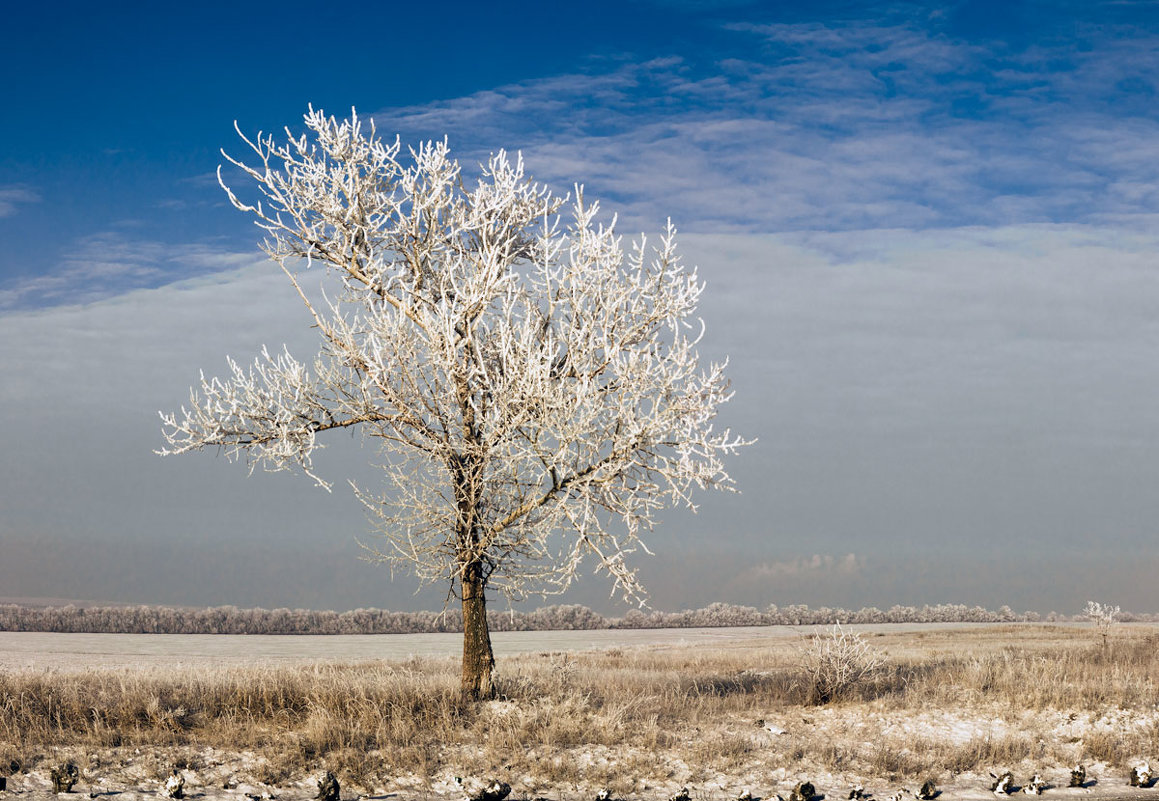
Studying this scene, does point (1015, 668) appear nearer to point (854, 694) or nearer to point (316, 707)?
point (854, 694)

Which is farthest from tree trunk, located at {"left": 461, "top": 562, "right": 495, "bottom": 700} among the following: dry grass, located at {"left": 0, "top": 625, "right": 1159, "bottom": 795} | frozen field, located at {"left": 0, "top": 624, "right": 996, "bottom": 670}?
frozen field, located at {"left": 0, "top": 624, "right": 996, "bottom": 670}

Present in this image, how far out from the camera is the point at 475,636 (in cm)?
1436

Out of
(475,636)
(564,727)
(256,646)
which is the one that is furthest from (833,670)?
(256,646)

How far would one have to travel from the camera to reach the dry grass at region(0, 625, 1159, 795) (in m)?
11.3

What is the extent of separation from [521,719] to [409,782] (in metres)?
2.30

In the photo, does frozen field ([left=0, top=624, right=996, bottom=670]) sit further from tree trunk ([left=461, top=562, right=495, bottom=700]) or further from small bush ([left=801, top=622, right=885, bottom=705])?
small bush ([left=801, top=622, right=885, bottom=705])

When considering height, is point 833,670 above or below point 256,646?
above

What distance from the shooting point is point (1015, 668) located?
62.3 ft

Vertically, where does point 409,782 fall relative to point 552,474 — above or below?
below

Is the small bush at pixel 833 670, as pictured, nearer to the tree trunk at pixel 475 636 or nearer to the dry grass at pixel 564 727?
the dry grass at pixel 564 727

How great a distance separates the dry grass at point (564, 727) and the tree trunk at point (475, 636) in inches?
14.7

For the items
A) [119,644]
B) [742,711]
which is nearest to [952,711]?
[742,711]

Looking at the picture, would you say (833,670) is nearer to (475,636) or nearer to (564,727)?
(564,727)

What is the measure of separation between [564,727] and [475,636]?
2.39 meters
